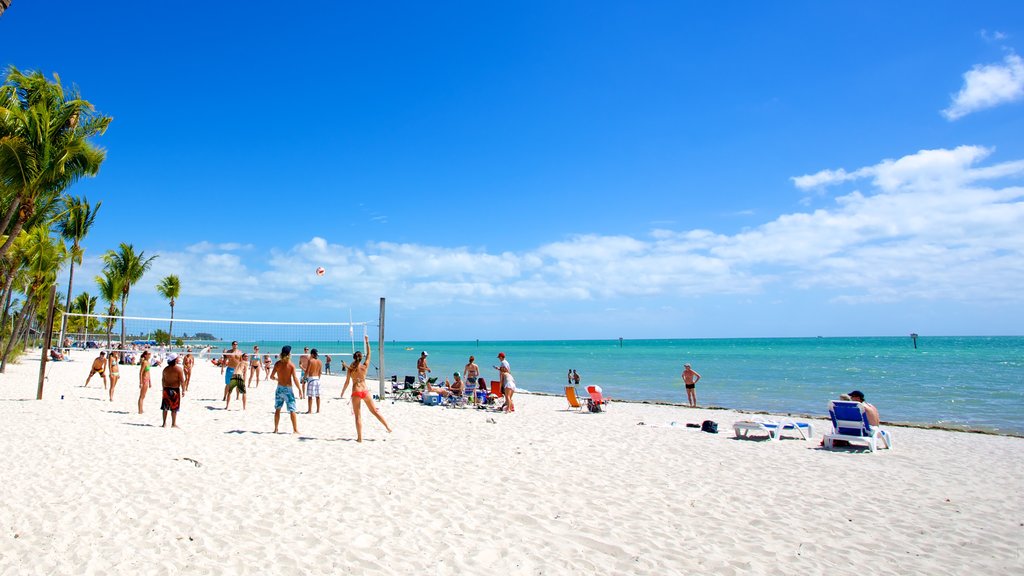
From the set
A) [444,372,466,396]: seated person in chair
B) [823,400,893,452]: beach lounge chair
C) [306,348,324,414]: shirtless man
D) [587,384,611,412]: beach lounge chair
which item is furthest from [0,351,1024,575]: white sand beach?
[444,372,466,396]: seated person in chair

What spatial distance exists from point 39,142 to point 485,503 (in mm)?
10794

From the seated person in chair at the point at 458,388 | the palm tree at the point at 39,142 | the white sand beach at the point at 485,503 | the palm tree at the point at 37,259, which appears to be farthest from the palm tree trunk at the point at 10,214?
the palm tree at the point at 37,259

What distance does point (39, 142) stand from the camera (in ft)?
32.1

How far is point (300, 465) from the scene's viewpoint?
6.24 meters

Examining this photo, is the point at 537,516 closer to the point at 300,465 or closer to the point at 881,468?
the point at 300,465

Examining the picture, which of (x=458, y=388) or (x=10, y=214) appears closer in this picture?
(x=10, y=214)

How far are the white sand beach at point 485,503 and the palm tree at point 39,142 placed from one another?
4.55 meters

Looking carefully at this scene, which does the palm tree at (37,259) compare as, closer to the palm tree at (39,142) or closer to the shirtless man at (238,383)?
the palm tree at (39,142)

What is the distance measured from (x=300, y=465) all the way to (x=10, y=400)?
9448 millimetres

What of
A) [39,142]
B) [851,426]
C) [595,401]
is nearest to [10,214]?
[39,142]

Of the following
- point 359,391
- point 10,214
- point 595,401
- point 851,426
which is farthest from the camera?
point 595,401

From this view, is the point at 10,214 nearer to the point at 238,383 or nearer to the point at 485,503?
the point at 238,383

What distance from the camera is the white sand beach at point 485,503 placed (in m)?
3.69

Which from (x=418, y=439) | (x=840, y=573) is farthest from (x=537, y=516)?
(x=418, y=439)
